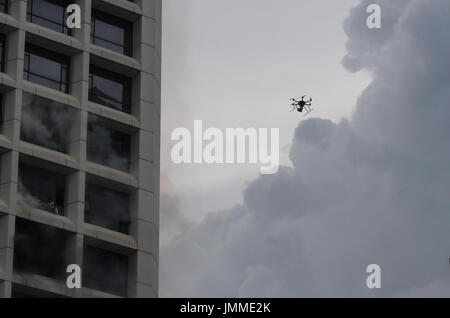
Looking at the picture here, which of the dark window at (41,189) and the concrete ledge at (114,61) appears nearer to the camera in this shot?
the dark window at (41,189)

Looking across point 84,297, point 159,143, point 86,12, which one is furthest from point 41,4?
point 84,297

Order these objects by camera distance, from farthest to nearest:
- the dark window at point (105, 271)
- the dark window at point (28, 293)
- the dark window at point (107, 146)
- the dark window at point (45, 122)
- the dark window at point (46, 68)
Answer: the dark window at point (107, 146), the dark window at point (46, 68), the dark window at point (45, 122), the dark window at point (105, 271), the dark window at point (28, 293)

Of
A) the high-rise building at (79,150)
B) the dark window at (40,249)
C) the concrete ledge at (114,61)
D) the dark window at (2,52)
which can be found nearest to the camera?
the dark window at (40,249)

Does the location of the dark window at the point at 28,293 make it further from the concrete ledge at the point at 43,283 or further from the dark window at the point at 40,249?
the dark window at the point at 40,249

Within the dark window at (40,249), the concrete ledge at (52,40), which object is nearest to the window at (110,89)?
the concrete ledge at (52,40)

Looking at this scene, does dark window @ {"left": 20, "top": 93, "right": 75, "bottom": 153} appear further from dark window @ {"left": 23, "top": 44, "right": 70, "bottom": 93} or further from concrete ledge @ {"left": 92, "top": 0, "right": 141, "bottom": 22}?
concrete ledge @ {"left": 92, "top": 0, "right": 141, "bottom": 22}
